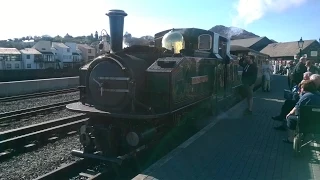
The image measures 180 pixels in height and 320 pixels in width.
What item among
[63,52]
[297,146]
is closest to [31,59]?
[63,52]

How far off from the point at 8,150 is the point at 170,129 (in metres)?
3.79

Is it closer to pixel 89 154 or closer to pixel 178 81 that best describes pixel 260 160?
pixel 178 81

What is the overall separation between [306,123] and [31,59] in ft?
198

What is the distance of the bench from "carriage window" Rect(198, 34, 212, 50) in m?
4.10

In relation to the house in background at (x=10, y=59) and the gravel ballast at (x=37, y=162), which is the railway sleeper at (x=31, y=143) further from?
the house in background at (x=10, y=59)

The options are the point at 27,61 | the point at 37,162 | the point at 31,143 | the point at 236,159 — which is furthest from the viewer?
the point at 27,61

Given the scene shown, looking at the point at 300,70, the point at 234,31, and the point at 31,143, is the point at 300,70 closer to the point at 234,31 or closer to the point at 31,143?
the point at 31,143

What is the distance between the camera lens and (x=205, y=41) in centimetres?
915

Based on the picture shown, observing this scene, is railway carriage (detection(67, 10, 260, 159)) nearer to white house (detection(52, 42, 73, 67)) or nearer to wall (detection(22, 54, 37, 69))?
wall (detection(22, 54, 37, 69))

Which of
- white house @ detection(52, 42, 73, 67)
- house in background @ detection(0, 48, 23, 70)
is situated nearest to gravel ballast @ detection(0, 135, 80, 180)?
house in background @ detection(0, 48, 23, 70)

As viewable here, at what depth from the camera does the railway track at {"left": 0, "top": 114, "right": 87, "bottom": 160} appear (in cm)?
677

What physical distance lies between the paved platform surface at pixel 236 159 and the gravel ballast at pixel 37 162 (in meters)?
2.28

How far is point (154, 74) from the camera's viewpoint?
5738 millimetres

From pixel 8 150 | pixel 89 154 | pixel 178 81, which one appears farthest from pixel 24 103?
pixel 178 81
